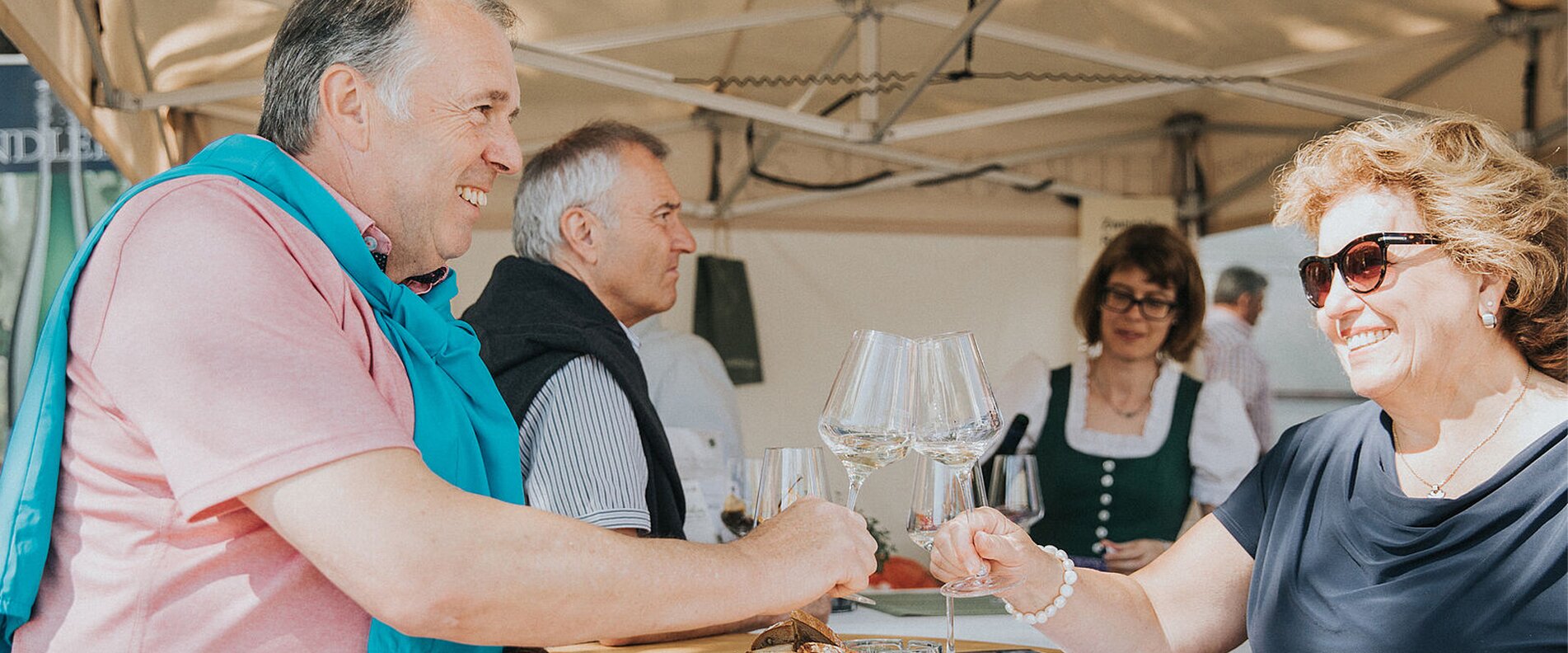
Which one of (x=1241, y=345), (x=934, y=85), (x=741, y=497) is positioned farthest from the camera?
(x=934, y=85)

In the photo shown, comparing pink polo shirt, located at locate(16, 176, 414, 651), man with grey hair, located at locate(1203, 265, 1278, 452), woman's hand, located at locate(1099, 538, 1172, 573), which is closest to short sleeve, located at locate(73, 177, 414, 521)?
pink polo shirt, located at locate(16, 176, 414, 651)

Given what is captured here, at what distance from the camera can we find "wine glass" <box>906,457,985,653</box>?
1687mm

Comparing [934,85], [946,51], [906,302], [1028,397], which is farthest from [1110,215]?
[1028,397]

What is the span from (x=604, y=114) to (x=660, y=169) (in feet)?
11.6

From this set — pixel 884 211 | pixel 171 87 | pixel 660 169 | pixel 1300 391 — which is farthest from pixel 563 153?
pixel 1300 391

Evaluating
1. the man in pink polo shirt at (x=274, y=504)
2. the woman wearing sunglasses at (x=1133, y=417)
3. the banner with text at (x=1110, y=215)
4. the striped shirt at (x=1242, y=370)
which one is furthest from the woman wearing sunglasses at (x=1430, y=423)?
the banner with text at (x=1110, y=215)

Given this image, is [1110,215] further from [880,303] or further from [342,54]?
[342,54]

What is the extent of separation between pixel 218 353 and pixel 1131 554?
256 cm

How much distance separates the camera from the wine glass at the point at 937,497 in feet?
5.53

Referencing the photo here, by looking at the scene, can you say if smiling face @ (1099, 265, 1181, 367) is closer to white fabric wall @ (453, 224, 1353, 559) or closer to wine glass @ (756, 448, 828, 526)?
wine glass @ (756, 448, 828, 526)

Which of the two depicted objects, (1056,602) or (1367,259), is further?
(1056,602)

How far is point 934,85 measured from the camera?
20.2 feet

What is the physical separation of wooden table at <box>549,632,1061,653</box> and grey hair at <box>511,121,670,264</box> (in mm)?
949

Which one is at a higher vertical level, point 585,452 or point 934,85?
point 934,85
